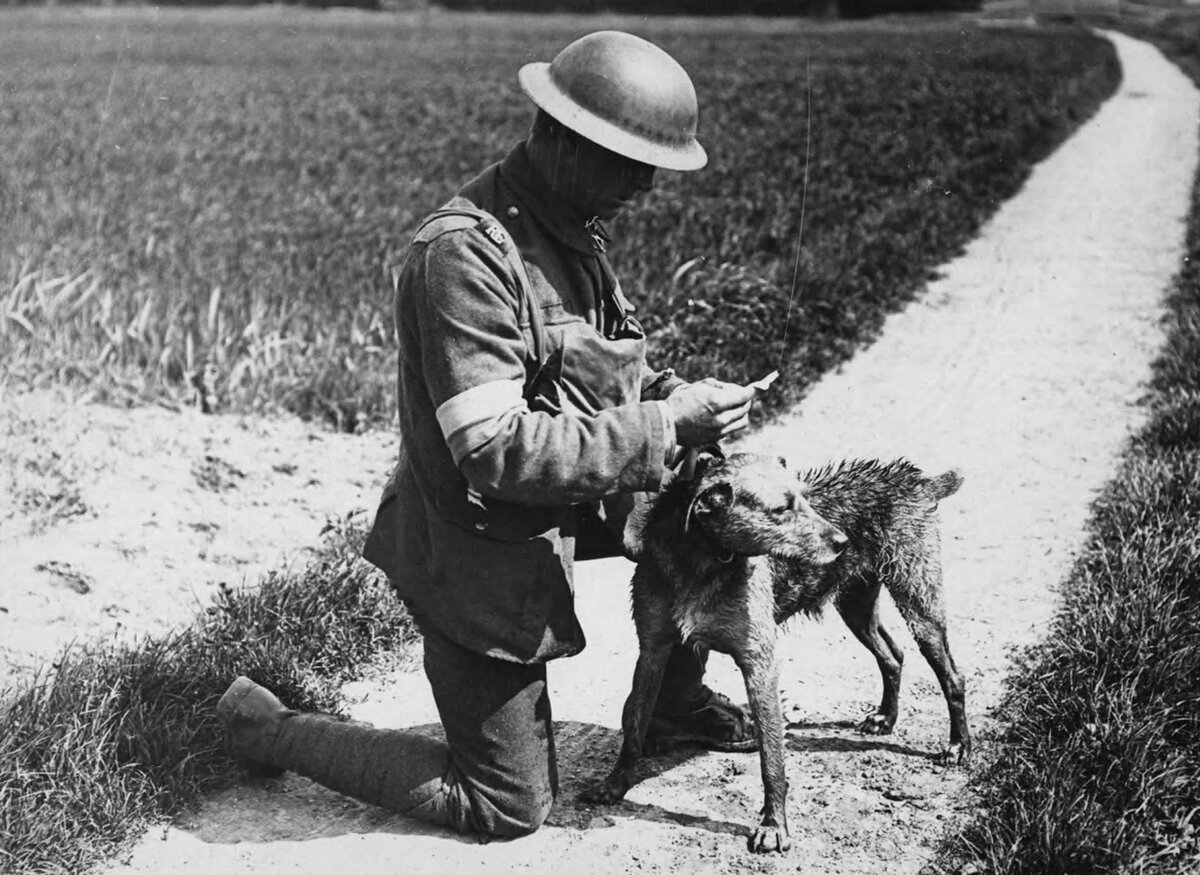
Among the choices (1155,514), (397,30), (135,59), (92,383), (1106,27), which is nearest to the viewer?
(1155,514)

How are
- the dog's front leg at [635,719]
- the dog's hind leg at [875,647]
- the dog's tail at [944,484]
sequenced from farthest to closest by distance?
the dog's hind leg at [875,647] < the dog's tail at [944,484] < the dog's front leg at [635,719]

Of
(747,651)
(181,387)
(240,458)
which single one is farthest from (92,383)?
(747,651)

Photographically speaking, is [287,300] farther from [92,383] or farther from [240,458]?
[240,458]

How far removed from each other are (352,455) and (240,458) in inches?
23.4

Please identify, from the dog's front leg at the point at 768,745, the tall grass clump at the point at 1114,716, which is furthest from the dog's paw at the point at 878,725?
the dog's front leg at the point at 768,745

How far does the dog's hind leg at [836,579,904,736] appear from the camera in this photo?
14.3ft

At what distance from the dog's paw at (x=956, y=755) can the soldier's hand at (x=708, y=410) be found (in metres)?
1.49

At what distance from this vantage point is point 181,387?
7332mm

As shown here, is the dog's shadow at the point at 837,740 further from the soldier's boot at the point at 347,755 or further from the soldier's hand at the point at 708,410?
the soldier's hand at the point at 708,410

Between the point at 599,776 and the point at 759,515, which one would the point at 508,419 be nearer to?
the point at 759,515

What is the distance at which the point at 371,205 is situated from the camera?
12.6m

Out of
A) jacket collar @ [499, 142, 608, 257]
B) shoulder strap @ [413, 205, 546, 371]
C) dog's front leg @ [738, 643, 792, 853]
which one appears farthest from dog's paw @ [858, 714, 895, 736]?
jacket collar @ [499, 142, 608, 257]

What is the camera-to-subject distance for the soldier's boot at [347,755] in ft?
12.3

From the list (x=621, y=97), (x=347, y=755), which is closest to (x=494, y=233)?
(x=621, y=97)
